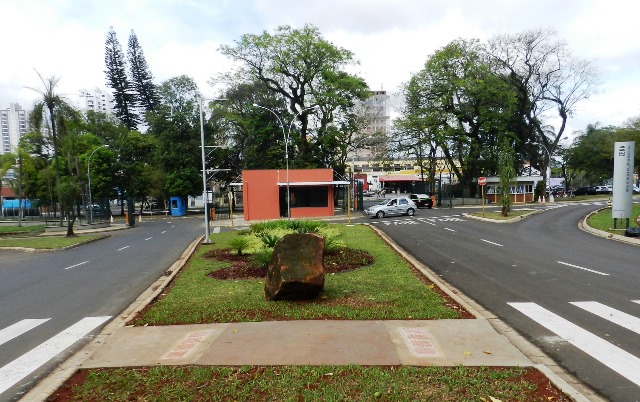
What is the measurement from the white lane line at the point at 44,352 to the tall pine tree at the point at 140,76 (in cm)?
6321

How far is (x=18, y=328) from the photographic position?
7227mm

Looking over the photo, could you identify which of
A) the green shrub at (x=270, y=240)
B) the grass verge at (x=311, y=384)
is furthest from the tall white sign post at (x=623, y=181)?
the grass verge at (x=311, y=384)

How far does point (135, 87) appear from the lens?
63.5 m

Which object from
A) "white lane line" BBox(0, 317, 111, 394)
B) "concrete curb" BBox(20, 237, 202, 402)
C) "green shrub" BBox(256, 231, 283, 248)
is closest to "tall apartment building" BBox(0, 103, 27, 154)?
"green shrub" BBox(256, 231, 283, 248)

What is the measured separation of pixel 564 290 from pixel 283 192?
30.4m

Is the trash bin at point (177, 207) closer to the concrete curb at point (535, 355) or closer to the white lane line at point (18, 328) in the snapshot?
the white lane line at point (18, 328)

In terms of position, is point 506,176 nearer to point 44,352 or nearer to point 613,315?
point 613,315

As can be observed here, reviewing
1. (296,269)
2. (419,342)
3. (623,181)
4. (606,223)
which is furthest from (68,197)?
(606,223)

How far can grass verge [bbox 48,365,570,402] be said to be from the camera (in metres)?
4.16

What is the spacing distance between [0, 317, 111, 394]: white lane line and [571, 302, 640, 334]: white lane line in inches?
322

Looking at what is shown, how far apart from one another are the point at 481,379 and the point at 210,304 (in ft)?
16.5

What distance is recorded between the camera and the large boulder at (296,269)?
7605 millimetres

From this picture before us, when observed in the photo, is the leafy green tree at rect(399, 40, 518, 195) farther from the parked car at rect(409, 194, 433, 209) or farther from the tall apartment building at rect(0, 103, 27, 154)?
the tall apartment building at rect(0, 103, 27, 154)

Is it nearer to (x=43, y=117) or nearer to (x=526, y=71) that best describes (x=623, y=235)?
(x=43, y=117)
